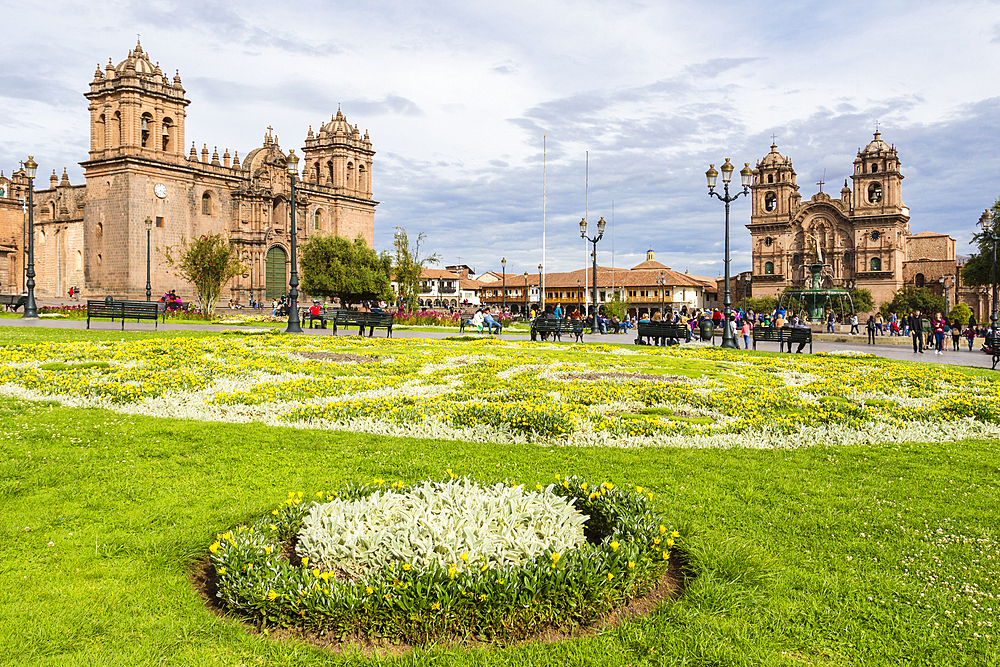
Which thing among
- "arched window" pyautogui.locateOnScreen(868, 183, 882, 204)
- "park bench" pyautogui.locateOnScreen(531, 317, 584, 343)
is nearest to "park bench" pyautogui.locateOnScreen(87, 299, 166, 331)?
"park bench" pyautogui.locateOnScreen(531, 317, 584, 343)

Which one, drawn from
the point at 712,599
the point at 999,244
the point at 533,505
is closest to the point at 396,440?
the point at 533,505

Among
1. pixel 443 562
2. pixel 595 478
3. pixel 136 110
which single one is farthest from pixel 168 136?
pixel 443 562

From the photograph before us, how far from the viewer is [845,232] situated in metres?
90.8

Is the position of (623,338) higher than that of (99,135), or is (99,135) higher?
(99,135)

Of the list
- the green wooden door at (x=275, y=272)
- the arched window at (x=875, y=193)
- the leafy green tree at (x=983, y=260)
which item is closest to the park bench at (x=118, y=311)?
the green wooden door at (x=275, y=272)

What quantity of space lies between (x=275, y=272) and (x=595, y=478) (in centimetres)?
6187

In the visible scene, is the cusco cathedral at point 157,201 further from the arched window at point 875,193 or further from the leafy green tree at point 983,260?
the arched window at point 875,193

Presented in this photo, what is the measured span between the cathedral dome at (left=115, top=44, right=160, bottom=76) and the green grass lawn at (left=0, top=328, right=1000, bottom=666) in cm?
5744

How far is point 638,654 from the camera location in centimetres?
302

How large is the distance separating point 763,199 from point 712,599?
101 meters

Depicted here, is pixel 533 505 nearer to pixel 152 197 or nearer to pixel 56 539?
pixel 56 539

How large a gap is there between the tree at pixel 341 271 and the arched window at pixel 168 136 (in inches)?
528

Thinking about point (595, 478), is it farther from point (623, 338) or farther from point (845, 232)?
point (845, 232)

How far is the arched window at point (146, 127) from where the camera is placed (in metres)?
54.3
